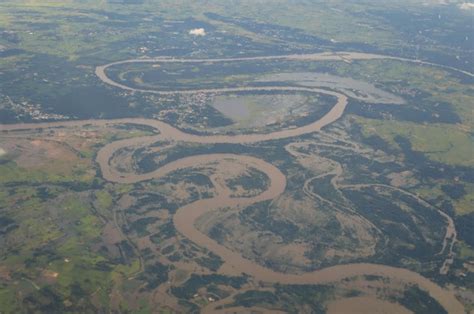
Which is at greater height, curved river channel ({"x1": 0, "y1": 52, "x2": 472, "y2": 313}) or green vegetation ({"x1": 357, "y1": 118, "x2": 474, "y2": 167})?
green vegetation ({"x1": 357, "y1": 118, "x2": 474, "y2": 167})

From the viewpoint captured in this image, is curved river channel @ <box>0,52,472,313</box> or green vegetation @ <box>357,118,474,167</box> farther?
green vegetation @ <box>357,118,474,167</box>

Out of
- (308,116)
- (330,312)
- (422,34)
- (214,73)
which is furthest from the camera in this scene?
(422,34)

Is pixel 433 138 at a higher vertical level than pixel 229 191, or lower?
higher

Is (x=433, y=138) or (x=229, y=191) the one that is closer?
(x=229, y=191)

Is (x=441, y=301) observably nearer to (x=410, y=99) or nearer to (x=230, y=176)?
(x=230, y=176)

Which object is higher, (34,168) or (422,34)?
(422,34)

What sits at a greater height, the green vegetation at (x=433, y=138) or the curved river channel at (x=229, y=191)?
the green vegetation at (x=433, y=138)

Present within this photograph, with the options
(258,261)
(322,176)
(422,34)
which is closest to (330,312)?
(258,261)

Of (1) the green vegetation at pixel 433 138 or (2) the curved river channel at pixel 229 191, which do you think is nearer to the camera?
(2) the curved river channel at pixel 229 191
